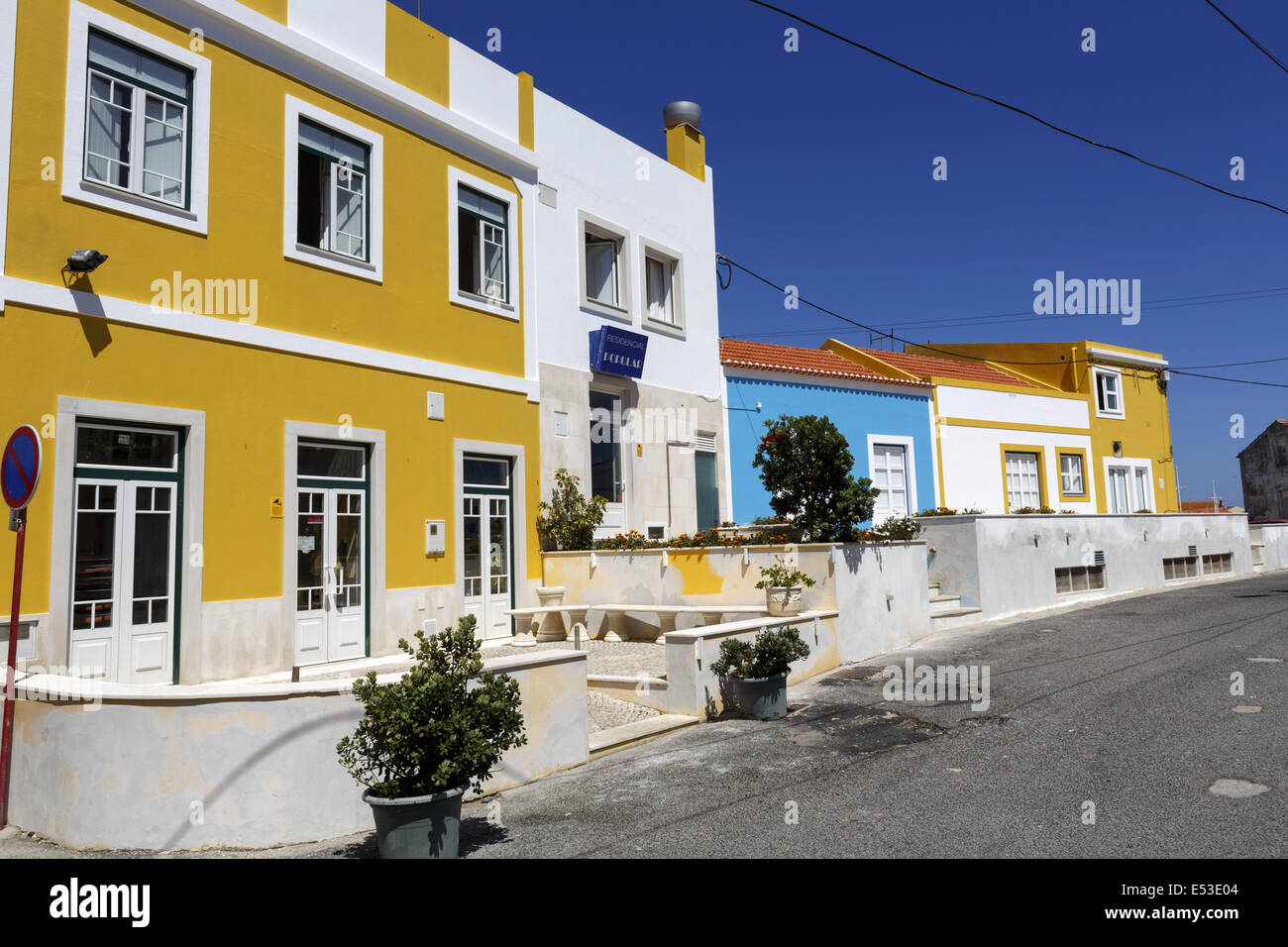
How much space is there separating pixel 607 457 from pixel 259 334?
6857mm

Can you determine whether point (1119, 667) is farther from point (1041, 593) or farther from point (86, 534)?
point (86, 534)

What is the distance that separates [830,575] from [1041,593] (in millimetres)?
7835

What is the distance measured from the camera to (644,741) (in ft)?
28.2

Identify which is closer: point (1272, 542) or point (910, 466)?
point (910, 466)

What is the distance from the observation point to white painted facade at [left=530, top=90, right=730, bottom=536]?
15055 millimetres

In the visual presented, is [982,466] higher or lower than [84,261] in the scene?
lower

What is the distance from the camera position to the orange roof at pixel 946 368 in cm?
2531

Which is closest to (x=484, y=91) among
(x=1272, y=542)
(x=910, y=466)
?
(x=910, y=466)

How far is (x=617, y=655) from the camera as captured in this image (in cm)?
1204

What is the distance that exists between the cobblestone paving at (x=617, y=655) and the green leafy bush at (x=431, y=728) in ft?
14.7

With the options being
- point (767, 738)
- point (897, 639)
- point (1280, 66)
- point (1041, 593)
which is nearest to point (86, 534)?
point (767, 738)

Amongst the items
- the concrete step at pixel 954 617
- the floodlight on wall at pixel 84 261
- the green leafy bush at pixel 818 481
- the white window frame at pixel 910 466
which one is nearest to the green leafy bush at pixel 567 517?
the green leafy bush at pixel 818 481

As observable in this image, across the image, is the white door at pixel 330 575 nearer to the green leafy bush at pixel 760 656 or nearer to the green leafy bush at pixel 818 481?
the green leafy bush at pixel 760 656

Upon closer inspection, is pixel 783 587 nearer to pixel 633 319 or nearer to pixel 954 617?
pixel 954 617
